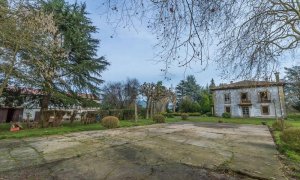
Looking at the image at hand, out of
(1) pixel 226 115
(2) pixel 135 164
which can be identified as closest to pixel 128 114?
(1) pixel 226 115

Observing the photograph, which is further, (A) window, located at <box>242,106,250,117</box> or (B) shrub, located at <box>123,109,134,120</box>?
(A) window, located at <box>242,106,250,117</box>

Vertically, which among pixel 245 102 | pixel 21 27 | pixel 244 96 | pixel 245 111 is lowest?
pixel 245 111

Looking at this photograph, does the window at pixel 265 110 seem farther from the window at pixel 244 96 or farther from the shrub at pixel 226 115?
the shrub at pixel 226 115

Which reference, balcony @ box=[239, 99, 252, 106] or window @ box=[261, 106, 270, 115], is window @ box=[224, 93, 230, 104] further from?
window @ box=[261, 106, 270, 115]

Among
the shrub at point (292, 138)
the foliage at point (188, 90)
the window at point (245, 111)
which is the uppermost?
the foliage at point (188, 90)

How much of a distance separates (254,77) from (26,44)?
7.08 m

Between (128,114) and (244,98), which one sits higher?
(244,98)

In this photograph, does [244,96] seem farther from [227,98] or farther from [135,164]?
[135,164]

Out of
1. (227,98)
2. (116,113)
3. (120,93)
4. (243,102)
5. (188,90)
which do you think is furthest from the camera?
(188,90)

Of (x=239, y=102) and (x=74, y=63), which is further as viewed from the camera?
(x=239, y=102)

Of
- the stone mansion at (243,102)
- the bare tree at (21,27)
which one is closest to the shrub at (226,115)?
the stone mansion at (243,102)

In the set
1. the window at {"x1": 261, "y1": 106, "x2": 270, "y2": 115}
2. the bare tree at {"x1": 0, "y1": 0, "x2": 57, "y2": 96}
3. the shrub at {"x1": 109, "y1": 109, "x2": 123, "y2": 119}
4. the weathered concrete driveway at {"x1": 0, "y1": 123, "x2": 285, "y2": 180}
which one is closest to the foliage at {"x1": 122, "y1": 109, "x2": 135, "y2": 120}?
the shrub at {"x1": 109, "y1": 109, "x2": 123, "y2": 119}

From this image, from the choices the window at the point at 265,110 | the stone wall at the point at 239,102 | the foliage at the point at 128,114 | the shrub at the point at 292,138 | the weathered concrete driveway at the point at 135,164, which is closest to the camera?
the weathered concrete driveway at the point at 135,164

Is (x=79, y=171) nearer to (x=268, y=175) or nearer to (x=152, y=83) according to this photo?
(x=268, y=175)
